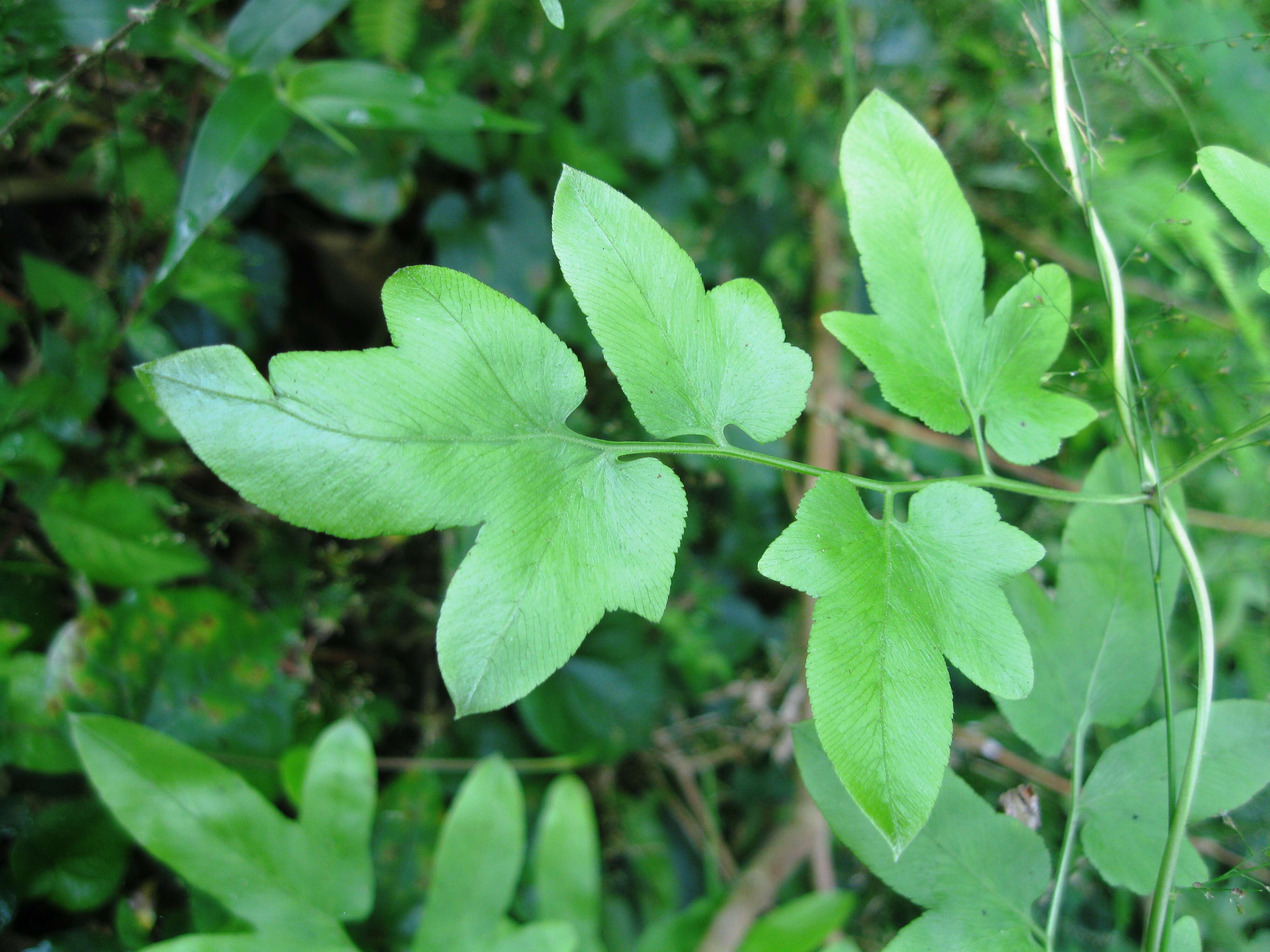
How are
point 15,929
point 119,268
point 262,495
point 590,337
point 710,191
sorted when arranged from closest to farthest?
point 262,495 → point 15,929 → point 119,268 → point 590,337 → point 710,191

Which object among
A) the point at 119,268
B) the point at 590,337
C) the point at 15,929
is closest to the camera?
the point at 15,929

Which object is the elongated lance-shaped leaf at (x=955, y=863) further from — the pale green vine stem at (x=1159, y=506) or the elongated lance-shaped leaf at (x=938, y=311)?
the elongated lance-shaped leaf at (x=938, y=311)

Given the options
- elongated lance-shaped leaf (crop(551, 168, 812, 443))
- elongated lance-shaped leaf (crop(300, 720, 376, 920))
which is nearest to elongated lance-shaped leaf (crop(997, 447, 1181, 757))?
elongated lance-shaped leaf (crop(551, 168, 812, 443))

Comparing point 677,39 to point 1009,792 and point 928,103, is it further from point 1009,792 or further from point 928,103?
point 1009,792

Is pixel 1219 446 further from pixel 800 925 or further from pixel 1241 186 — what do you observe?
pixel 800 925

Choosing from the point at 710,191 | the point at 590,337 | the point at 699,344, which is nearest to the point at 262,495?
the point at 699,344

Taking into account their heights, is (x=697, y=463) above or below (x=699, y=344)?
below

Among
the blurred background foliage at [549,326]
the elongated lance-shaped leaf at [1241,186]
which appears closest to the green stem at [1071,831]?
the blurred background foliage at [549,326]

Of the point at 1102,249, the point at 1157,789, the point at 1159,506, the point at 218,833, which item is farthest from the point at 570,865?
the point at 1102,249
